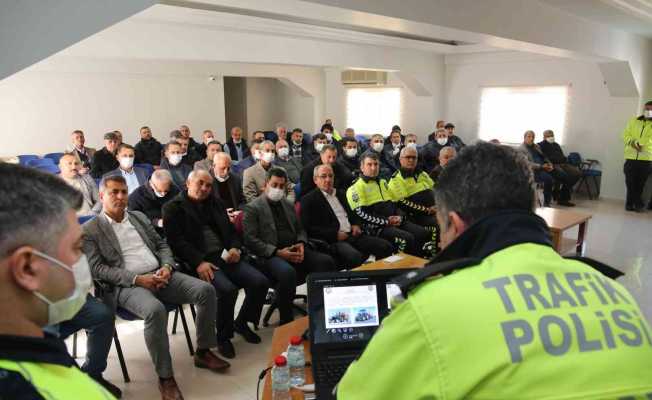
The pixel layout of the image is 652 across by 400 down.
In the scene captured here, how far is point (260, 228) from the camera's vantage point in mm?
3818

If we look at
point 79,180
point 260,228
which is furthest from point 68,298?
point 79,180

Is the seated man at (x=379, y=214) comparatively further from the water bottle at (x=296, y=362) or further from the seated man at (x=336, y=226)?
the water bottle at (x=296, y=362)

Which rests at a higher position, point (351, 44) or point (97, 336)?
point (351, 44)

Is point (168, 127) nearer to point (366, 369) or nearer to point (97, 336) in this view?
point (97, 336)

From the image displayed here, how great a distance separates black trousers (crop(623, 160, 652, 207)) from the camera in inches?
301

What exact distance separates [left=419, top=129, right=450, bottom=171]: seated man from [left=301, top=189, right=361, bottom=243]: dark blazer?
3.60 metres

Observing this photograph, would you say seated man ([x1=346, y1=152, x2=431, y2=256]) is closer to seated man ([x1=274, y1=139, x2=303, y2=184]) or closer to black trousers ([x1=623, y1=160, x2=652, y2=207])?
seated man ([x1=274, y1=139, x2=303, y2=184])

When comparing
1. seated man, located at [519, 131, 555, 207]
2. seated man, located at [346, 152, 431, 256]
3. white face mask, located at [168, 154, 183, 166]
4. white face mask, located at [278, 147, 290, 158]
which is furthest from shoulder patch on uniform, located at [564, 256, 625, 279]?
seated man, located at [519, 131, 555, 207]

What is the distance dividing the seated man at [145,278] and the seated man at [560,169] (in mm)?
7041

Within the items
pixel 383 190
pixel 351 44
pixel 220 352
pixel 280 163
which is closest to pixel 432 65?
pixel 351 44

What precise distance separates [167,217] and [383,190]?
220cm

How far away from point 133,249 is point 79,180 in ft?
6.63

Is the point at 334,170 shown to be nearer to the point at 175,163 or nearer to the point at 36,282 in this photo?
the point at 175,163

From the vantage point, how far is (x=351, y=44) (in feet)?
27.1
